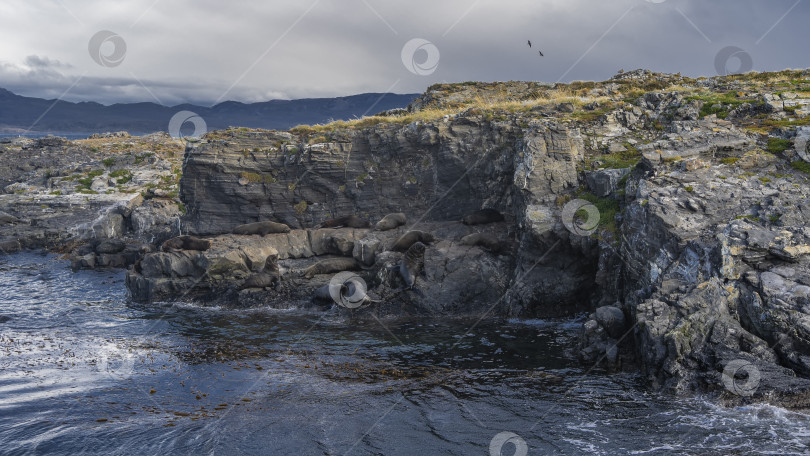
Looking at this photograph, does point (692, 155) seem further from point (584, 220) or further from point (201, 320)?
point (201, 320)

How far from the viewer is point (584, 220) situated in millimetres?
22422

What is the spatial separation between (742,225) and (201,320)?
21.8m

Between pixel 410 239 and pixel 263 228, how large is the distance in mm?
9491

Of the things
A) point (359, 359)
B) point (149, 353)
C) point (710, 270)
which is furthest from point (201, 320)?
point (710, 270)

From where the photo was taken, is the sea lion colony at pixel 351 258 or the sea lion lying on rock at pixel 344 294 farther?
the sea lion colony at pixel 351 258

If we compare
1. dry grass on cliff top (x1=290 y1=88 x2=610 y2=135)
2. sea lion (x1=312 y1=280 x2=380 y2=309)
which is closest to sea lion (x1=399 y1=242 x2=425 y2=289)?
sea lion (x1=312 y1=280 x2=380 y2=309)

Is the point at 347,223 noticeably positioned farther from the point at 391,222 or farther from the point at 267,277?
the point at 267,277

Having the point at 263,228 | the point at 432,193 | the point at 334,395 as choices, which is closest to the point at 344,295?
the point at 263,228

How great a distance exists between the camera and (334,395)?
49.4 feet

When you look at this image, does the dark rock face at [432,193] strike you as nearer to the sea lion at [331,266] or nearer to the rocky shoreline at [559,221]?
the rocky shoreline at [559,221]

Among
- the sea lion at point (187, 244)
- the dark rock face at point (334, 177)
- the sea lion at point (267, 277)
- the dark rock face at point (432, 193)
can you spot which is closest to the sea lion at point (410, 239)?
the dark rock face at point (432, 193)

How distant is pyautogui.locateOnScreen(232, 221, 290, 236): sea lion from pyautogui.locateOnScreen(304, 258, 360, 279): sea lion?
467cm

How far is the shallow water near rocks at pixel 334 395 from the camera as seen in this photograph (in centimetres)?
1198

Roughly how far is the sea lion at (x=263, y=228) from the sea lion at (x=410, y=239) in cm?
754
